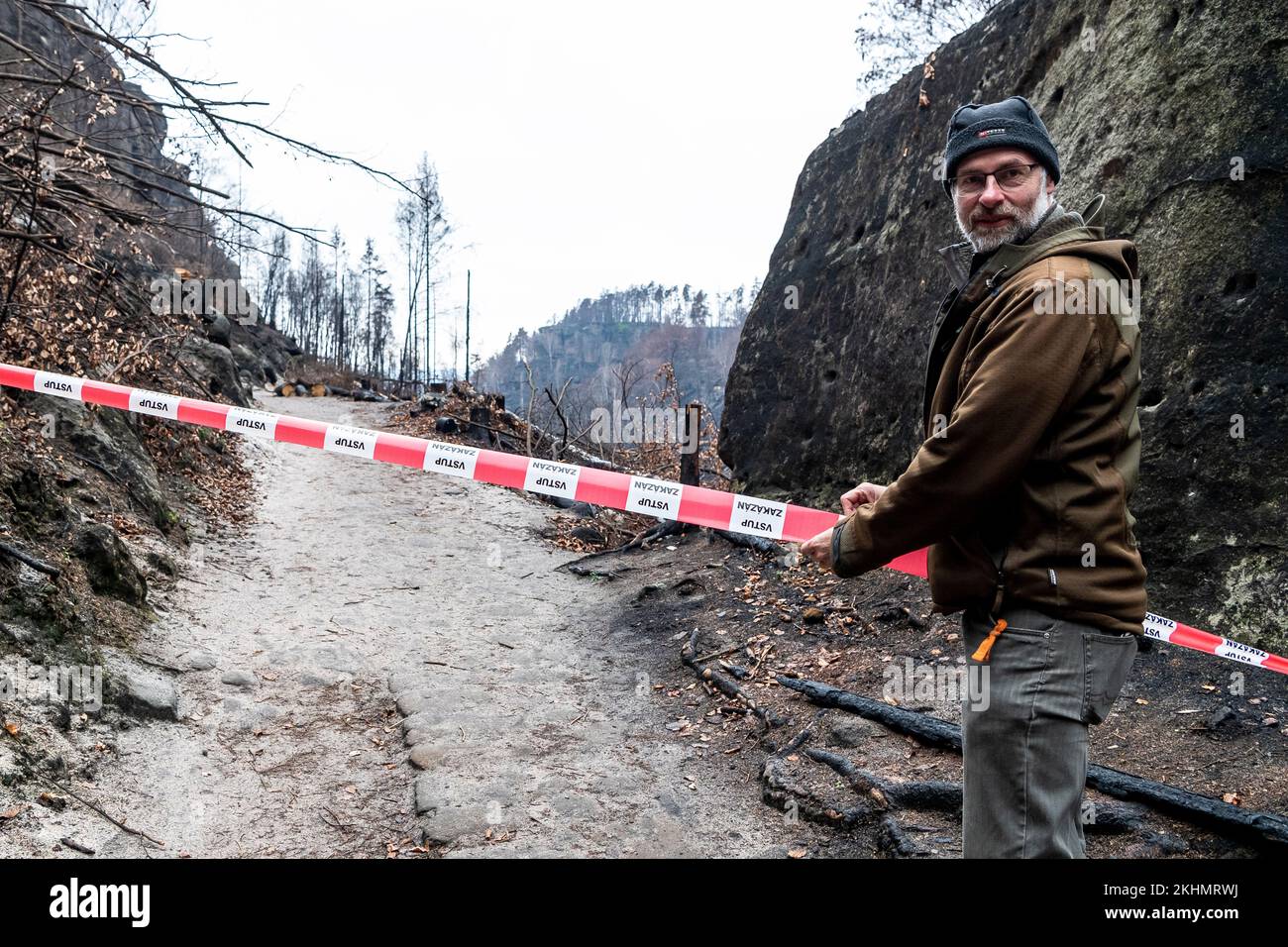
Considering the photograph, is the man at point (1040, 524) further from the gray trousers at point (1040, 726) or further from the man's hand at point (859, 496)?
the man's hand at point (859, 496)

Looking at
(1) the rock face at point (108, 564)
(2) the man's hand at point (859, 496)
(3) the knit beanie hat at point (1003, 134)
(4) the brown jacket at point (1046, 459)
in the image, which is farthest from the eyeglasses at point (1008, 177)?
(1) the rock face at point (108, 564)

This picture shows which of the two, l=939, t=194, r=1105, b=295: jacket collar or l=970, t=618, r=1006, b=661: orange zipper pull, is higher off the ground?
l=939, t=194, r=1105, b=295: jacket collar

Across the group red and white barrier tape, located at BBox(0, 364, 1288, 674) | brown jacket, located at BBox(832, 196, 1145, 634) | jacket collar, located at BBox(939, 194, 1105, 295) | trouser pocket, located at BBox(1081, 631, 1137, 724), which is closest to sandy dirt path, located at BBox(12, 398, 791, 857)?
red and white barrier tape, located at BBox(0, 364, 1288, 674)

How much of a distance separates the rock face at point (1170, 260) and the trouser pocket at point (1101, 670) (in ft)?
12.0

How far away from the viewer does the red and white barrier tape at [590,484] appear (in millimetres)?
4078

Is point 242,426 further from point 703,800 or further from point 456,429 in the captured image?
point 456,429

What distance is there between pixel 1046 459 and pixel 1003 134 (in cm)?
99

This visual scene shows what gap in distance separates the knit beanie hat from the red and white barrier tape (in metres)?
1.59

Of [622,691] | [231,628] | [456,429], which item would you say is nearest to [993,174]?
[622,691]

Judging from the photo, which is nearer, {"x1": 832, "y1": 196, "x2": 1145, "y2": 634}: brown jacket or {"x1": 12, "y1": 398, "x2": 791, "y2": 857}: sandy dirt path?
{"x1": 832, "y1": 196, "x2": 1145, "y2": 634}: brown jacket

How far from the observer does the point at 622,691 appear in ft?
20.5

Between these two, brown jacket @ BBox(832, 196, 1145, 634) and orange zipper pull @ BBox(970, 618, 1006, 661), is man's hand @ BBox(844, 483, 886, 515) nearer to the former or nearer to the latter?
brown jacket @ BBox(832, 196, 1145, 634)

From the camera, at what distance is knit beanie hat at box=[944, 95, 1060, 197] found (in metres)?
2.40

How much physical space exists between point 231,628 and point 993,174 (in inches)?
250
